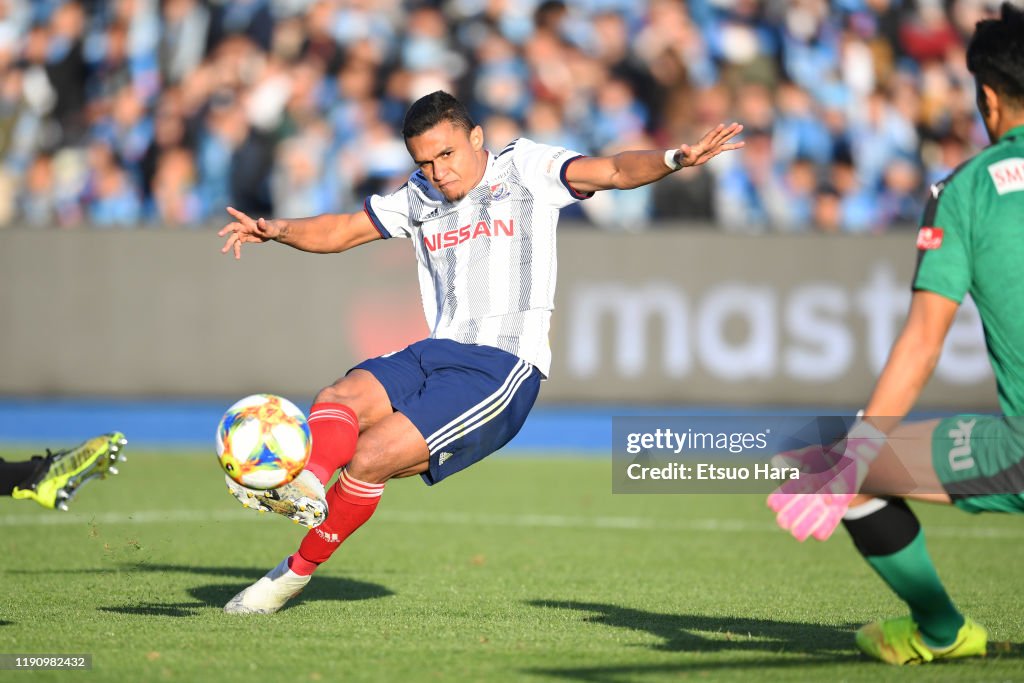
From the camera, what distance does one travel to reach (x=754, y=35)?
17203 mm

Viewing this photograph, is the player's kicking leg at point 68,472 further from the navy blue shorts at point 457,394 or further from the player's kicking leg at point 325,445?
Answer: the navy blue shorts at point 457,394

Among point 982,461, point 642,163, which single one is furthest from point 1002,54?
point 642,163

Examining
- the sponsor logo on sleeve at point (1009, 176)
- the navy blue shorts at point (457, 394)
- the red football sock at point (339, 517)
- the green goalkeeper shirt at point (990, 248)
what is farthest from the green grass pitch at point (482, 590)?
the sponsor logo on sleeve at point (1009, 176)

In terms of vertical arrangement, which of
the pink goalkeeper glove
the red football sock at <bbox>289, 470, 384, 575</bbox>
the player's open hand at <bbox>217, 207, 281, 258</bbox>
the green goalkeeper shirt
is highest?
the player's open hand at <bbox>217, 207, 281, 258</bbox>

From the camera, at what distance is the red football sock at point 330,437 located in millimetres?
5914

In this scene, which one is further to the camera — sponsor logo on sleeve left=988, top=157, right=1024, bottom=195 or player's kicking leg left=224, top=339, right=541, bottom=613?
player's kicking leg left=224, top=339, right=541, bottom=613

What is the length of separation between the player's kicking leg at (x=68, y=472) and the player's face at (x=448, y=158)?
6.26ft

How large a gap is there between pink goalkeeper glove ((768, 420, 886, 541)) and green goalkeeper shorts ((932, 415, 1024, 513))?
233 mm

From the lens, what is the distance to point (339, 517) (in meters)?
6.36

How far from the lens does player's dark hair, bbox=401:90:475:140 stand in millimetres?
6477

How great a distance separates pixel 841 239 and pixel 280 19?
7.30 m

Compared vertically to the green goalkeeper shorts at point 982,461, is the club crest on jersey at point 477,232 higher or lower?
higher

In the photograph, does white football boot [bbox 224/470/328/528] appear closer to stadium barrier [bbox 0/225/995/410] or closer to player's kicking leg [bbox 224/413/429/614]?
player's kicking leg [bbox 224/413/429/614]

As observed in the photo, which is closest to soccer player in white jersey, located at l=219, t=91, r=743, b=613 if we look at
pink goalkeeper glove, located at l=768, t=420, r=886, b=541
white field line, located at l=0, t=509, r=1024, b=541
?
pink goalkeeper glove, located at l=768, t=420, r=886, b=541
